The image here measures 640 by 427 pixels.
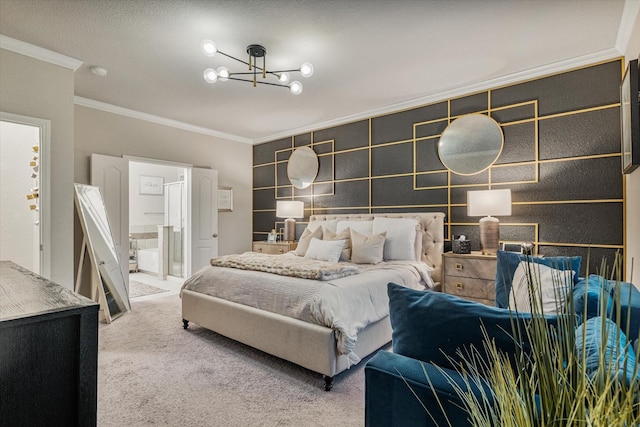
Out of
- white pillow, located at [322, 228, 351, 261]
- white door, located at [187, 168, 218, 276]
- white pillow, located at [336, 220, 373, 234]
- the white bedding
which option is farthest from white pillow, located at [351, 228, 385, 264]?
white door, located at [187, 168, 218, 276]

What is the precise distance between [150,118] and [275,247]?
105 inches

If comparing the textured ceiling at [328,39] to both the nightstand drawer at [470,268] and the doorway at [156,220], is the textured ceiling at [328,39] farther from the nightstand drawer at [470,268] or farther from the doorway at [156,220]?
the doorway at [156,220]

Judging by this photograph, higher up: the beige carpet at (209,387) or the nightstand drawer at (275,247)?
the nightstand drawer at (275,247)

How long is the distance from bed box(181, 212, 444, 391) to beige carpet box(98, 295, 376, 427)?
0.46 feet

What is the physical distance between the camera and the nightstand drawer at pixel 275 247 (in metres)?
5.14

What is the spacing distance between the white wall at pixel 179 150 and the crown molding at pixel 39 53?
121cm

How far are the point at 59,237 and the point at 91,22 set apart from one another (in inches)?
77.0

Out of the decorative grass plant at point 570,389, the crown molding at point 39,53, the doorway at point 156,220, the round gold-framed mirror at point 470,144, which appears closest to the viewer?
the decorative grass plant at point 570,389

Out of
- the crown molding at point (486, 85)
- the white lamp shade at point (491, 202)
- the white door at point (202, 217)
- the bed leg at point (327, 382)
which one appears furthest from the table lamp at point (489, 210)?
the white door at point (202, 217)

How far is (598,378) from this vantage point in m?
0.54

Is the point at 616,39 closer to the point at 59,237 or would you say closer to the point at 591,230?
the point at 591,230

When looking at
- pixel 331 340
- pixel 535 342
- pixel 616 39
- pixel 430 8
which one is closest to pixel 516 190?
pixel 616 39

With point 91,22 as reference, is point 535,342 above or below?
below

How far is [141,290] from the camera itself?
18.1 ft
